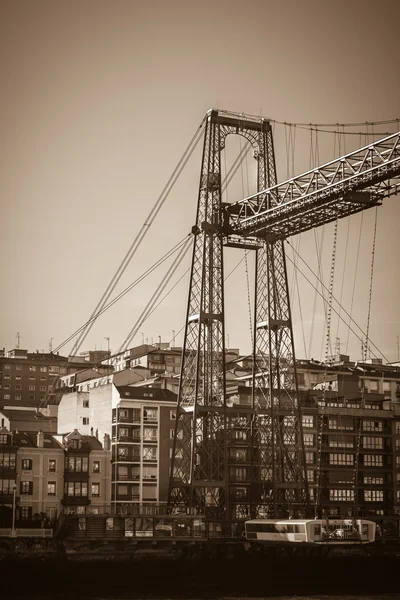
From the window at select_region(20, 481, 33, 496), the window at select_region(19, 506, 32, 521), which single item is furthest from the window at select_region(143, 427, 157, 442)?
the window at select_region(19, 506, 32, 521)

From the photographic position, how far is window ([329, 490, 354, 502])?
8819cm

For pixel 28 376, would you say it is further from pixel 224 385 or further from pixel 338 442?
pixel 224 385

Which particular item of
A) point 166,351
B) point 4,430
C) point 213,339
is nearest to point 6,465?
point 4,430

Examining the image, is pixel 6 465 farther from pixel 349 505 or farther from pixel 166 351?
pixel 166 351

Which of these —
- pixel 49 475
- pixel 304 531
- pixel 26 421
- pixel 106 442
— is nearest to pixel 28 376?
pixel 26 421

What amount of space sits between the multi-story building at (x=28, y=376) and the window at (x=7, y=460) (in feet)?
182

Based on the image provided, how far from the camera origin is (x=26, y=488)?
3054 inches

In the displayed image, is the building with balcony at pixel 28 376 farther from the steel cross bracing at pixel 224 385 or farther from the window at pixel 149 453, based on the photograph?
the steel cross bracing at pixel 224 385

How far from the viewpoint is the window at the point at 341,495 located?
8819 centimetres

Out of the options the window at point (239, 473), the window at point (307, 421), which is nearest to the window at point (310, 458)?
the window at point (307, 421)

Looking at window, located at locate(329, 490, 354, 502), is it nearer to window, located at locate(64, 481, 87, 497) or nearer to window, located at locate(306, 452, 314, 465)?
window, located at locate(306, 452, 314, 465)

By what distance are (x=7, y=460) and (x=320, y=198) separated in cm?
3048

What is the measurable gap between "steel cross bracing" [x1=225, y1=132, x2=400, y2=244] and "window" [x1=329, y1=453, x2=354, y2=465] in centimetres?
2561

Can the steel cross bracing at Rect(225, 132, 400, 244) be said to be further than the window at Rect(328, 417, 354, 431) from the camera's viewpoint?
No
